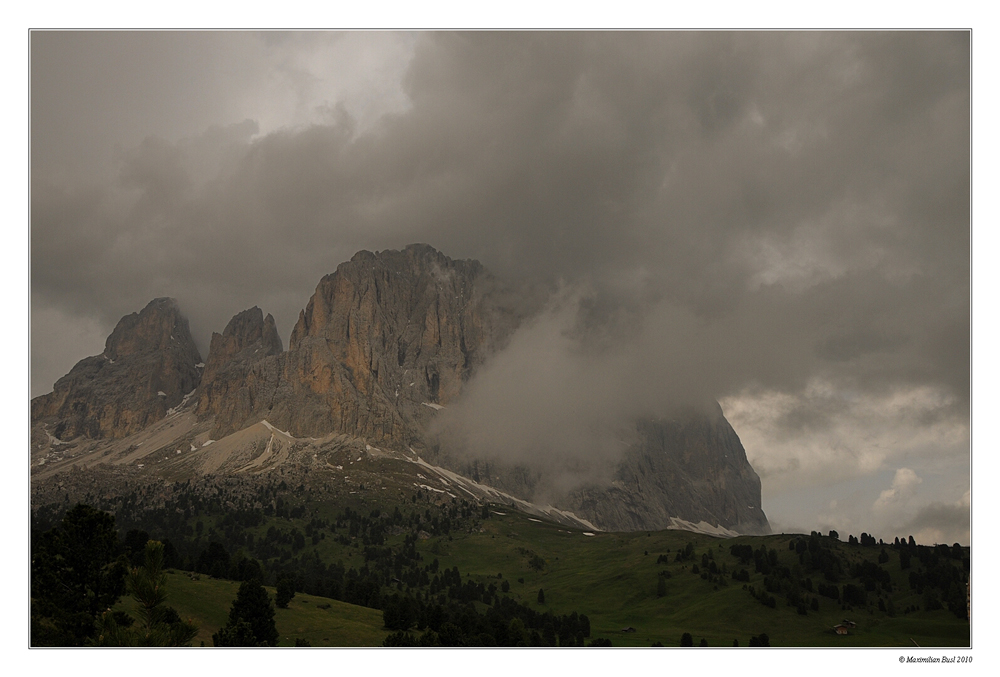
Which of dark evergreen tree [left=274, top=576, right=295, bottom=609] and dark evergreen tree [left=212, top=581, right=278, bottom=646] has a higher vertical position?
dark evergreen tree [left=212, top=581, right=278, bottom=646]

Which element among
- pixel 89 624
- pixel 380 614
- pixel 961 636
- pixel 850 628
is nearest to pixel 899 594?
pixel 850 628

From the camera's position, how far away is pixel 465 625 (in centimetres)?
13600

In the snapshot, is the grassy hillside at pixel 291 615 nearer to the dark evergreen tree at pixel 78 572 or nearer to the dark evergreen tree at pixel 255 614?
the dark evergreen tree at pixel 255 614

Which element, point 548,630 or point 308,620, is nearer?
point 308,620

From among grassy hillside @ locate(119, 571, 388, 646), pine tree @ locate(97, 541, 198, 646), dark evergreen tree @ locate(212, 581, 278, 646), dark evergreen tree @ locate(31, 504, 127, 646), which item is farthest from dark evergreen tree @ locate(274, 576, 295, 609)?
pine tree @ locate(97, 541, 198, 646)

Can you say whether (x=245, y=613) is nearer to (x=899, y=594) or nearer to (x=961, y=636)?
(x=961, y=636)

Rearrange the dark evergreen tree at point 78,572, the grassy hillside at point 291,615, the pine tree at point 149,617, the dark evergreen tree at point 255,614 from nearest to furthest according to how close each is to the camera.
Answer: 1. the pine tree at point 149,617
2. the dark evergreen tree at point 78,572
3. the dark evergreen tree at point 255,614
4. the grassy hillside at point 291,615

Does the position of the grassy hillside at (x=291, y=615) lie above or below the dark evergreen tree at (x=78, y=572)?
below

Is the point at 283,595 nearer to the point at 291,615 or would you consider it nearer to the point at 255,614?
the point at 291,615

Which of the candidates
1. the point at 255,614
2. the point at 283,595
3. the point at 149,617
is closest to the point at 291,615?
the point at 283,595

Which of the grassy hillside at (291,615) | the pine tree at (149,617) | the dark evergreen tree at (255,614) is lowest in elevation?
the grassy hillside at (291,615)

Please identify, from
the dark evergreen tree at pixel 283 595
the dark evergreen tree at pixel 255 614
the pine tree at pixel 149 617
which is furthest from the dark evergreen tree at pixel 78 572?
the dark evergreen tree at pixel 283 595

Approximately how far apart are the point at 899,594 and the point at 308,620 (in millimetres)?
160018

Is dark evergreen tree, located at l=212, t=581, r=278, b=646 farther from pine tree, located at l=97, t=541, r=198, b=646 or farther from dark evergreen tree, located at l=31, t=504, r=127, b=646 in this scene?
pine tree, located at l=97, t=541, r=198, b=646
